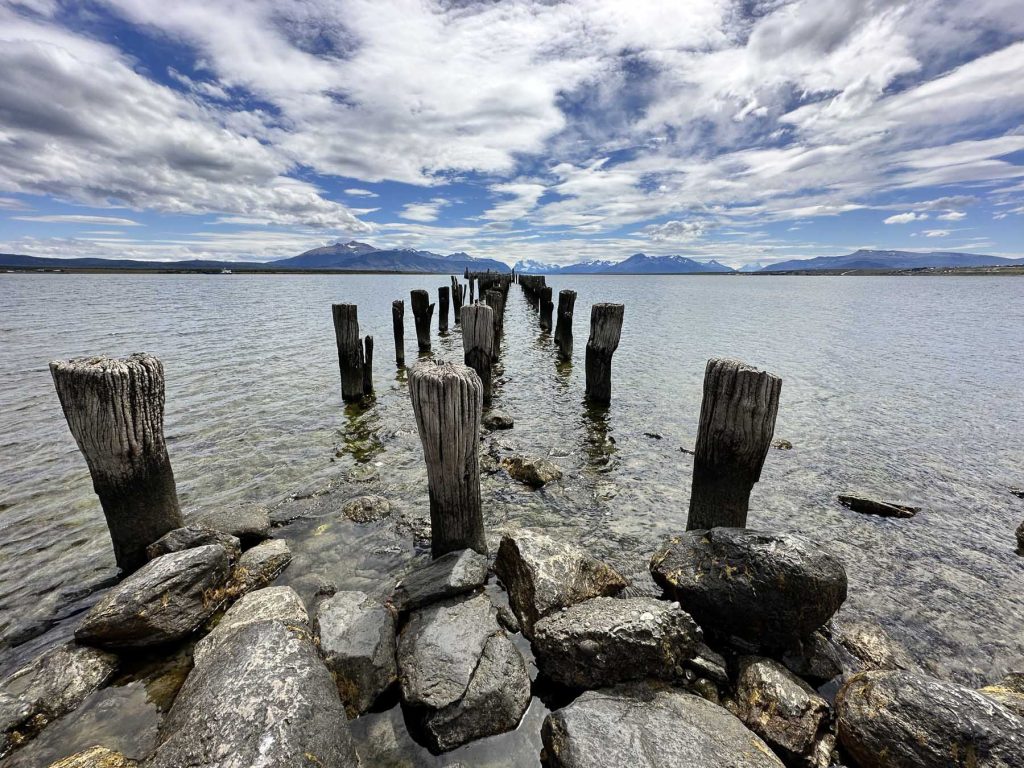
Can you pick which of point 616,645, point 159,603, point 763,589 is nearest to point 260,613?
point 159,603

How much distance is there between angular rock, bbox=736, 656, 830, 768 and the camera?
10.8 ft

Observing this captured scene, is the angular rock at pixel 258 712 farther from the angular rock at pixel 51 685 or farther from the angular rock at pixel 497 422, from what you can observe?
the angular rock at pixel 497 422

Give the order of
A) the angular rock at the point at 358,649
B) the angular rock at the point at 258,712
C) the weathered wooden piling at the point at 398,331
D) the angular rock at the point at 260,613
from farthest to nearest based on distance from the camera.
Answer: the weathered wooden piling at the point at 398,331
the angular rock at the point at 260,613
the angular rock at the point at 358,649
the angular rock at the point at 258,712

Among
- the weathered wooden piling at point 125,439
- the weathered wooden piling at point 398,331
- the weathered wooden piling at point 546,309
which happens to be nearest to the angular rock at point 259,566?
the weathered wooden piling at point 125,439

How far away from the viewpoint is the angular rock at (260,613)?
13.0 ft

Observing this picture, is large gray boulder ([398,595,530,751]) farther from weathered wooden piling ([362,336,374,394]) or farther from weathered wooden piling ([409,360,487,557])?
weathered wooden piling ([362,336,374,394])

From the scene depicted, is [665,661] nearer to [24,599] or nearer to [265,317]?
[24,599]

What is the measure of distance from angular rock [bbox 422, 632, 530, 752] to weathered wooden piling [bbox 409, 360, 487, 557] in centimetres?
159

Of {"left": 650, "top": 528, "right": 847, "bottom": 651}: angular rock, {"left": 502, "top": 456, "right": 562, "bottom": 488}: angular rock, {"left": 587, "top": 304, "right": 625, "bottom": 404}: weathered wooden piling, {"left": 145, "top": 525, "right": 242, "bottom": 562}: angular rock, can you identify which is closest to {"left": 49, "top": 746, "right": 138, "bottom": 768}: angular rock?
{"left": 145, "top": 525, "right": 242, "bottom": 562}: angular rock

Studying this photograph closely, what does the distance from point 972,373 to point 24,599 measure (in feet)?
83.5

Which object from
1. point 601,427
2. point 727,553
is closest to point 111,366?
point 727,553

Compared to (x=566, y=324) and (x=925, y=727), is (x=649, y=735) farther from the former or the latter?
(x=566, y=324)

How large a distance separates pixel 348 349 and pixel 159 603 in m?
8.63

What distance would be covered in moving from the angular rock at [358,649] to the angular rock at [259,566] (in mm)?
1470
